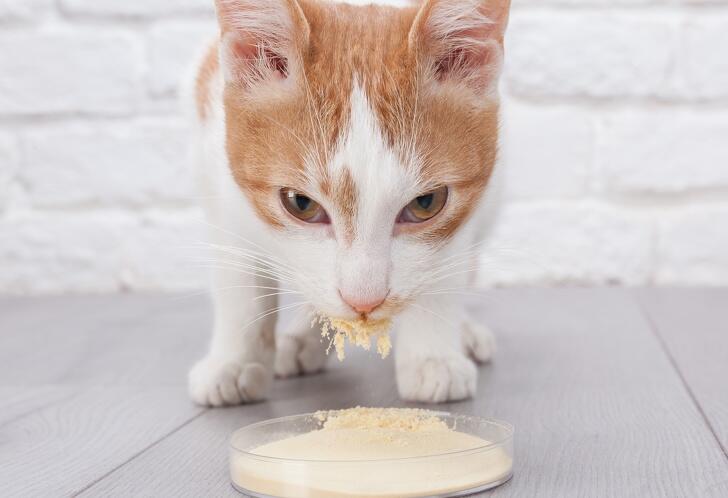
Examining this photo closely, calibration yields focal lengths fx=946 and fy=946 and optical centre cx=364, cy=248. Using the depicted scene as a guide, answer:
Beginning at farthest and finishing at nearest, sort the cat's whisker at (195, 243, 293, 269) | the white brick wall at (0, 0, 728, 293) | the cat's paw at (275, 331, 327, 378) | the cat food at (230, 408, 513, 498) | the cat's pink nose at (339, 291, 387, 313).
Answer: the white brick wall at (0, 0, 728, 293) < the cat's paw at (275, 331, 327, 378) < the cat's whisker at (195, 243, 293, 269) < the cat's pink nose at (339, 291, 387, 313) < the cat food at (230, 408, 513, 498)

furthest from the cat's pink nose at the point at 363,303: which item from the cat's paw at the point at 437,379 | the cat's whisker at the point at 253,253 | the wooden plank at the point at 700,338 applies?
the wooden plank at the point at 700,338

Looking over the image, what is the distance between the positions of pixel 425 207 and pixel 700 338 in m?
0.66

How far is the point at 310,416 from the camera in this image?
92 cm

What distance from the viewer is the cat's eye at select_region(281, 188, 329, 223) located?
0.91 metres

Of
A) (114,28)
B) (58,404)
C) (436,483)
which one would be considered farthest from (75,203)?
(436,483)

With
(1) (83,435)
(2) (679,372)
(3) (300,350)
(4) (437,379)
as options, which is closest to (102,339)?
(3) (300,350)

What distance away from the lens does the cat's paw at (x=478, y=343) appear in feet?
4.24

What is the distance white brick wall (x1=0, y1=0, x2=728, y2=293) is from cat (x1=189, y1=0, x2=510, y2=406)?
31.5 inches

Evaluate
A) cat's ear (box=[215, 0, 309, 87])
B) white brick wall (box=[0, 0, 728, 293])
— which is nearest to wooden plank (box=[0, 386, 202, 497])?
cat's ear (box=[215, 0, 309, 87])

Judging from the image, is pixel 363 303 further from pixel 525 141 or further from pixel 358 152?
pixel 525 141

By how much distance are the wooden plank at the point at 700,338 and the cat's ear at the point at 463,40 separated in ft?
1.37

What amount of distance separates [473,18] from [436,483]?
1.52ft

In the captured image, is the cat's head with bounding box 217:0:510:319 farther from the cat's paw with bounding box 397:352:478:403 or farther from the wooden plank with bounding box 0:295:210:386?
the wooden plank with bounding box 0:295:210:386

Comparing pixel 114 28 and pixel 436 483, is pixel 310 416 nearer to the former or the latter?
pixel 436 483
